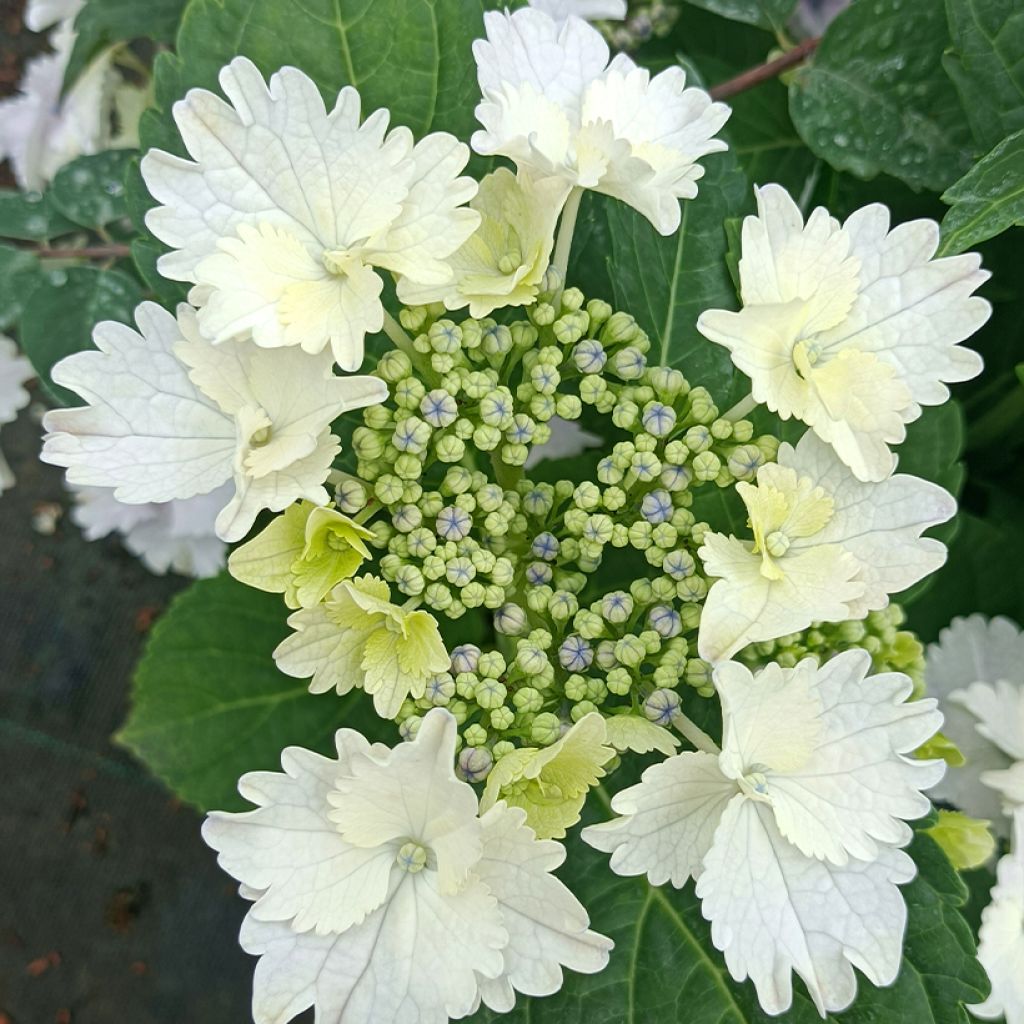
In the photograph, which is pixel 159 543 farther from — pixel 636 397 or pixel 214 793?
pixel 636 397

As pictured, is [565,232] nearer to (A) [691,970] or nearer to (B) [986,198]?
(B) [986,198]

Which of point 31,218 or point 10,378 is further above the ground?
point 31,218

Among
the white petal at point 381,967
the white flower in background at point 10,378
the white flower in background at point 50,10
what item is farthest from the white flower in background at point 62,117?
the white petal at point 381,967

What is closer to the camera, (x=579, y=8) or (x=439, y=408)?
(x=439, y=408)

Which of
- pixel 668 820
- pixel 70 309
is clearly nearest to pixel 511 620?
pixel 668 820

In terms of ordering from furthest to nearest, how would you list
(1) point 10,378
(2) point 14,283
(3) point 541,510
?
(1) point 10,378, (2) point 14,283, (3) point 541,510

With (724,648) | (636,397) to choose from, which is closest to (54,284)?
(636,397)

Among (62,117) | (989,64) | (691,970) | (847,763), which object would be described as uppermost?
(989,64)
